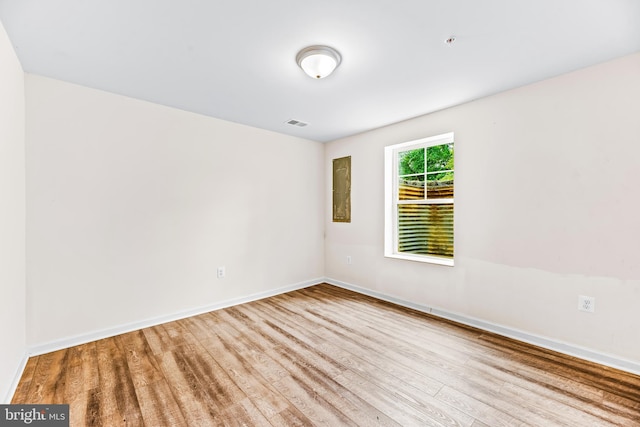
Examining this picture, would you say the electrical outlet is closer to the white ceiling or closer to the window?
the window

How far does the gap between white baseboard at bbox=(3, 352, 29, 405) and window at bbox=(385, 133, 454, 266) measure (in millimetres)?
3591

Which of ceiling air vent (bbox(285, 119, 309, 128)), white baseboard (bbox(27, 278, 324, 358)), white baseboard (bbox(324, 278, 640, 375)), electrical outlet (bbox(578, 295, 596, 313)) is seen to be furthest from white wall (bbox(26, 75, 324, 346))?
electrical outlet (bbox(578, 295, 596, 313))

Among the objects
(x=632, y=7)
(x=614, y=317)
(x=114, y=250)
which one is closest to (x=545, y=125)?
(x=632, y=7)

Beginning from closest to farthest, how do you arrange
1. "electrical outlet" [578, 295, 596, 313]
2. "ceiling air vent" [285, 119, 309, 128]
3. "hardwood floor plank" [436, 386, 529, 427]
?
"hardwood floor plank" [436, 386, 529, 427], "electrical outlet" [578, 295, 596, 313], "ceiling air vent" [285, 119, 309, 128]

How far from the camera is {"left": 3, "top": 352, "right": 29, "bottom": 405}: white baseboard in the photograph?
5.69ft

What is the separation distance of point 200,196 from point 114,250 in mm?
1000

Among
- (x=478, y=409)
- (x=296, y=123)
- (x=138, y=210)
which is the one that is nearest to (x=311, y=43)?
(x=296, y=123)

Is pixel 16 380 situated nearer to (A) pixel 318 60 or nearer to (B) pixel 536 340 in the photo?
(A) pixel 318 60

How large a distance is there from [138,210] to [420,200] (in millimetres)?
3240

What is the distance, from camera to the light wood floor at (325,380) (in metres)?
1.63

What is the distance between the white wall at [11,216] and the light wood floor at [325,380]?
27 cm

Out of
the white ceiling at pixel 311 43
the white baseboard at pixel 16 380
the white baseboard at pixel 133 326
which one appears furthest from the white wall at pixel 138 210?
the white ceiling at pixel 311 43

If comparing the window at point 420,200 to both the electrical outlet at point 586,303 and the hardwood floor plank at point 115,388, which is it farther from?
the hardwood floor plank at point 115,388

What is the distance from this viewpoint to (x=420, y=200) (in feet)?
11.6
